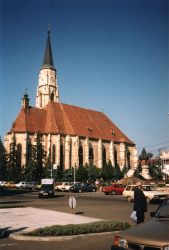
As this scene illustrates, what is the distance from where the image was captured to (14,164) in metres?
79.0

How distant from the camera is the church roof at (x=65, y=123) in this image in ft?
284

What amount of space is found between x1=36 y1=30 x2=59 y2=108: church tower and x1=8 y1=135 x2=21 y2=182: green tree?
2362cm

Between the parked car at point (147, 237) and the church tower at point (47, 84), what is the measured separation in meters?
96.2

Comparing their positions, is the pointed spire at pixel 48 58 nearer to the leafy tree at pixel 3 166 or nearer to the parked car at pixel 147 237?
the leafy tree at pixel 3 166

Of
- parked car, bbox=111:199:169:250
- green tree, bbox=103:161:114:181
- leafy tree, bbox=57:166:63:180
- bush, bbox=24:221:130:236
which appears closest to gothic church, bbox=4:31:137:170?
leafy tree, bbox=57:166:63:180

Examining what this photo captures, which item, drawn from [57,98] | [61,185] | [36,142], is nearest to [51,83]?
[57,98]

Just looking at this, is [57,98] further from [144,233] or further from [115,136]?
[144,233]

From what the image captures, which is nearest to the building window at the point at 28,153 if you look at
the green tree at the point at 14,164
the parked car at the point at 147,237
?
the green tree at the point at 14,164

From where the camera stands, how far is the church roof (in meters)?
86.4

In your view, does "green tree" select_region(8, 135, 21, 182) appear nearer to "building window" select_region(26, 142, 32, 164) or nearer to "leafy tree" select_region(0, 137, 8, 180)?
"leafy tree" select_region(0, 137, 8, 180)

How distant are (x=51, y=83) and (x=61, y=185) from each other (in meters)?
51.2

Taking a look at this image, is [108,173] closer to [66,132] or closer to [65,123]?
[66,132]

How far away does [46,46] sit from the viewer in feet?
366

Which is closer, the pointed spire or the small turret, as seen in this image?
the small turret
